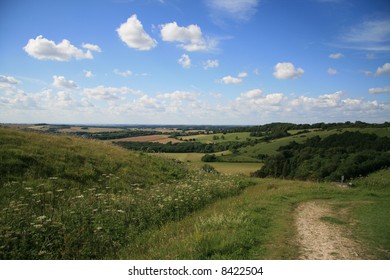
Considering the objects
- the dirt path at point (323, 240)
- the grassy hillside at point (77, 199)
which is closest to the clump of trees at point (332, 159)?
the grassy hillside at point (77, 199)

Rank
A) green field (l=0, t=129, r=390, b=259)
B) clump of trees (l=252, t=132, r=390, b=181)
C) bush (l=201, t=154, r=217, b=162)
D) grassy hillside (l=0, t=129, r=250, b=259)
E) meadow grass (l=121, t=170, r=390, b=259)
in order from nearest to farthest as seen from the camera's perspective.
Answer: meadow grass (l=121, t=170, r=390, b=259) < green field (l=0, t=129, r=390, b=259) < grassy hillside (l=0, t=129, r=250, b=259) < clump of trees (l=252, t=132, r=390, b=181) < bush (l=201, t=154, r=217, b=162)

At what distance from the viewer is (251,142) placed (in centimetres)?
10369

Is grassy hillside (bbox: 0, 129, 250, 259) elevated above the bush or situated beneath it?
elevated above

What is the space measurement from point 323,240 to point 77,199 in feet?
29.6

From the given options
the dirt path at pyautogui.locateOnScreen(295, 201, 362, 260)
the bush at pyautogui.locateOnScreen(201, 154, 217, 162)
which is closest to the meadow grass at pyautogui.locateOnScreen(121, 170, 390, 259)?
the dirt path at pyautogui.locateOnScreen(295, 201, 362, 260)

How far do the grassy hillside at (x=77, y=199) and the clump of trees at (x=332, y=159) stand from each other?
35.3 m

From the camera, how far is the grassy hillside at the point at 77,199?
7.41 metres

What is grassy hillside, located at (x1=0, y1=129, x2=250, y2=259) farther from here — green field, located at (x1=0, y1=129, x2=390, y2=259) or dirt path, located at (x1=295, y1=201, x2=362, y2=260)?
dirt path, located at (x1=295, y1=201, x2=362, y2=260)

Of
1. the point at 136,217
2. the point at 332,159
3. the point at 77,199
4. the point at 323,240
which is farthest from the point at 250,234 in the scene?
the point at 332,159

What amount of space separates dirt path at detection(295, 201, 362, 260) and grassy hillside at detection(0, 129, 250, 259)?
15.4ft

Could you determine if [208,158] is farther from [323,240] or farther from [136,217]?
[323,240]

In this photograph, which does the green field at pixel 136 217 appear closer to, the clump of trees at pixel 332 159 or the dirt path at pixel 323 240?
the dirt path at pixel 323 240

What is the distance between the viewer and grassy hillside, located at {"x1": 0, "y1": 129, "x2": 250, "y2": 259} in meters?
7.41
